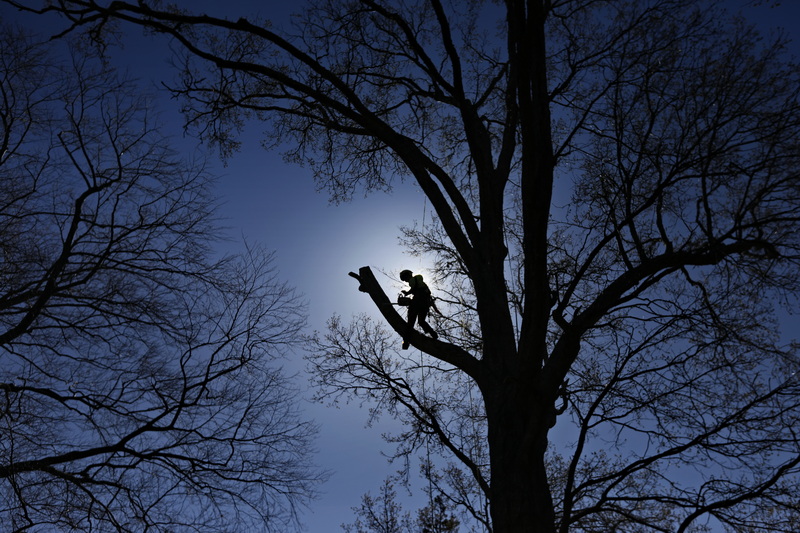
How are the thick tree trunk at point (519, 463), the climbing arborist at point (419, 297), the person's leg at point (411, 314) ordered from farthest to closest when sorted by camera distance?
the climbing arborist at point (419, 297) < the person's leg at point (411, 314) < the thick tree trunk at point (519, 463)

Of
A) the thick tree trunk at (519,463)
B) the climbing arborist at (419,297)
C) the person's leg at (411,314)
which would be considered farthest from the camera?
the climbing arborist at (419,297)

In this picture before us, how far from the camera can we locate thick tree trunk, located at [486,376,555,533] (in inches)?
Result: 169

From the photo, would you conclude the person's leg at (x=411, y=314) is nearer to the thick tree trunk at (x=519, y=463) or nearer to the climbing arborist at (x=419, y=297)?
the climbing arborist at (x=419, y=297)

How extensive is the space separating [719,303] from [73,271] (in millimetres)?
7622

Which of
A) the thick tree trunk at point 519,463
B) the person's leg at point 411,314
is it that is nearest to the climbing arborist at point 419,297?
the person's leg at point 411,314

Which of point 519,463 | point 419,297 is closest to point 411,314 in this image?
point 419,297

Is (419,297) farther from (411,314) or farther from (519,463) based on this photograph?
(519,463)

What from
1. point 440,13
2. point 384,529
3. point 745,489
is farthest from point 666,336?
point 384,529

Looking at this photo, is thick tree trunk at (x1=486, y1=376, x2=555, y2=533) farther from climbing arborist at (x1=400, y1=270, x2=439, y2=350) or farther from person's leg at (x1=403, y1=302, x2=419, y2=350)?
climbing arborist at (x1=400, y1=270, x2=439, y2=350)

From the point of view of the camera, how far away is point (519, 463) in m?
4.48

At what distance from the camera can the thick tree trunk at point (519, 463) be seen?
169 inches

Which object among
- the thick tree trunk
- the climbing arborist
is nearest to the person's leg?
the climbing arborist

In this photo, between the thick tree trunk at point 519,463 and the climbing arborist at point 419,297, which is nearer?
the thick tree trunk at point 519,463

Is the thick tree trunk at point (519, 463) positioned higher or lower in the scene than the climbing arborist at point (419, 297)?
lower
